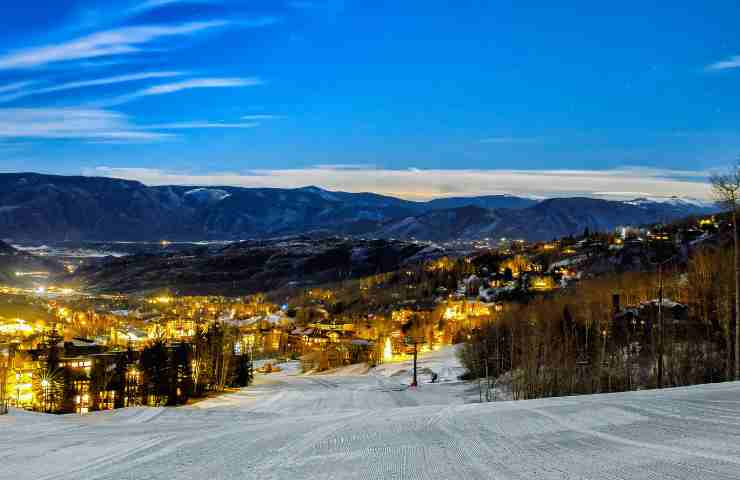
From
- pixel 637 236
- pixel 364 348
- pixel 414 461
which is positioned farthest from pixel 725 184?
pixel 637 236

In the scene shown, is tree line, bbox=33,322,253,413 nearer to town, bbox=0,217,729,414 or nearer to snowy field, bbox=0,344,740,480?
town, bbox=0,217,729,414

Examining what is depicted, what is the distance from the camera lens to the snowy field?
969 cm

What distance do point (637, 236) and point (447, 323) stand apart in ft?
224

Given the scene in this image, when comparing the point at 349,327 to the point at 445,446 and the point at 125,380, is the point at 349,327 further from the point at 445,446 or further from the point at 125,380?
the point at 445,446

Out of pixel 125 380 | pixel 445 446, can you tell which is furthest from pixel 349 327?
pixel 445 446

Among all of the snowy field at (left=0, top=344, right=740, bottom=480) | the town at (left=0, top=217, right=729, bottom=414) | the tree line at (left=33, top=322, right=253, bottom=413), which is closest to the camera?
the snowy field at (left=0, top=344, right=740, bottom=480)

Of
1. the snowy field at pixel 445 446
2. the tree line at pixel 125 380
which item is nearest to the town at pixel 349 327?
the tree line at pixel 125 380

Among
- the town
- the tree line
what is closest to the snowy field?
the town

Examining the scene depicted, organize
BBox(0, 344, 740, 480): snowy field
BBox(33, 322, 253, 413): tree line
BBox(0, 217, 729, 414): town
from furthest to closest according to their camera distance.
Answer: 1. BBox(0, 217, 729, 414): town
2. BBox(33, 322, 253, 413): tree line
3. BBox(0, 344, 740, 480): snowy field

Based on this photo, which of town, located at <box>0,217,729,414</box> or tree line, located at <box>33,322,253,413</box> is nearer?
tree line, located at <box>33,322,253,413</box>

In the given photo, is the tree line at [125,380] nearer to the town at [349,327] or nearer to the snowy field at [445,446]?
the town at [349,327]

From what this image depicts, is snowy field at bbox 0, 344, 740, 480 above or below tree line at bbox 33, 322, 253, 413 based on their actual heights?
above

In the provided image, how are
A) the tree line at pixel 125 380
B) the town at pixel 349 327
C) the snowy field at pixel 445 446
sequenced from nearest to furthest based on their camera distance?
1. the snowy field at pixel 445 446
2. the tree line at pixel 125 380
3. the town at pixel 349 327

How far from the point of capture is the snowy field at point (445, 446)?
9.69 metres
